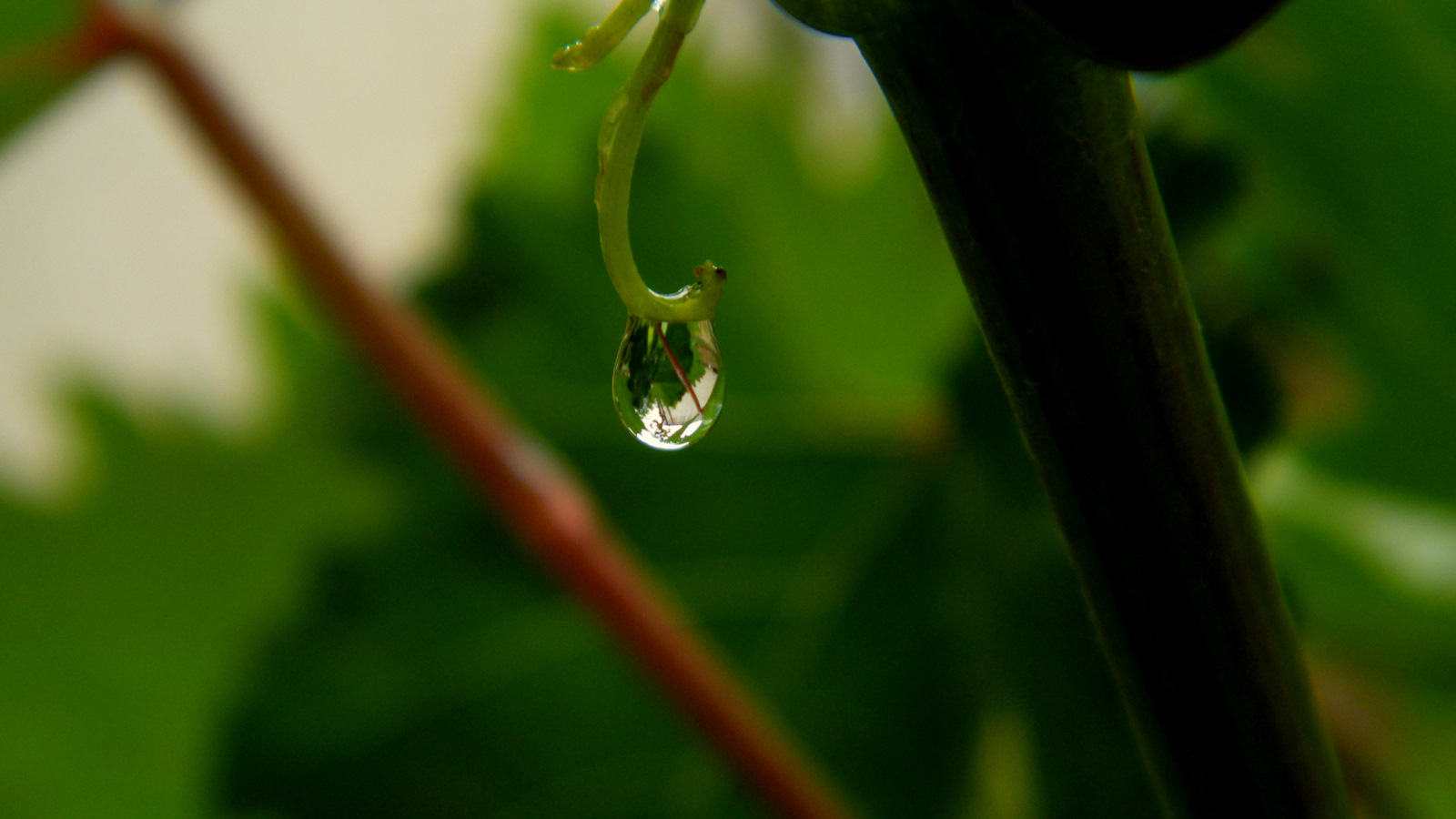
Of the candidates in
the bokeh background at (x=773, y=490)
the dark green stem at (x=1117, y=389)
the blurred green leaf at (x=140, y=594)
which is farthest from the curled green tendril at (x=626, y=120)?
the blurred green leaf at (x=140, y=594)

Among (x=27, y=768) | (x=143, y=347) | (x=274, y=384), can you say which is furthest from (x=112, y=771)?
(x=143, y=347)

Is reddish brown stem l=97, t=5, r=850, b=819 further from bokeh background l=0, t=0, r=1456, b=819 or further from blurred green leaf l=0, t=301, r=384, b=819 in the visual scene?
blurred green leaf l=0, t=301, r=384, b=819

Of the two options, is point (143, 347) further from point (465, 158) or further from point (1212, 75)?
point (1212, 75)

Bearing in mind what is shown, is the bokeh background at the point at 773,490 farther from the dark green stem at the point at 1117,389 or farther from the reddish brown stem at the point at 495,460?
the dark green stem at the point at 1117,389

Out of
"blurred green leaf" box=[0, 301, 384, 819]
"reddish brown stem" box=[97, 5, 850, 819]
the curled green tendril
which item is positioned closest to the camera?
the curled green tendril

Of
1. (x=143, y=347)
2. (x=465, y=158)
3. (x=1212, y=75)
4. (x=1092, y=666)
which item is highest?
(x=143, y=347)

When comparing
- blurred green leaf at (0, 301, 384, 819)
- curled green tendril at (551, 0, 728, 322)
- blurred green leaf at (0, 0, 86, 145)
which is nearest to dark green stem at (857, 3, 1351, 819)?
curled green tendril at (551, 0, 728, 322)

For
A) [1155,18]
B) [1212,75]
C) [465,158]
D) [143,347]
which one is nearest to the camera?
[1155,18]
